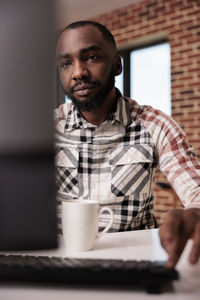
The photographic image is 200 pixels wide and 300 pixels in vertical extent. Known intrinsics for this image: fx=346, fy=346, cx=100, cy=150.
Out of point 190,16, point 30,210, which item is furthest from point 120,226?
point 190,16

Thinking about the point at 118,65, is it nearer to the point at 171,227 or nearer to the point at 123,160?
the point at 123,160

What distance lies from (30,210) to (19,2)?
195 mm

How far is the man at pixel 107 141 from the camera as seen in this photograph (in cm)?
116

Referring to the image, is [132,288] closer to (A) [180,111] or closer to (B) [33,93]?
(B) [33,93]

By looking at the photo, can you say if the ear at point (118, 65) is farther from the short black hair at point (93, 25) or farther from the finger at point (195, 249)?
the finger at point (195, 249)

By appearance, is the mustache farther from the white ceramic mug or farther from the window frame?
the window frame

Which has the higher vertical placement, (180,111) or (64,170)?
(180,111)

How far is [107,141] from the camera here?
4.04ft

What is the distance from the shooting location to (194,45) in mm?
3732

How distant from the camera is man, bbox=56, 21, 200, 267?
1.16m

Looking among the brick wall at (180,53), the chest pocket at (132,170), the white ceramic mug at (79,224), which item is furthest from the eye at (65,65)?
the brick wall at (180,53)

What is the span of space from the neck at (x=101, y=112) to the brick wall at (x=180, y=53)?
237 centimetres

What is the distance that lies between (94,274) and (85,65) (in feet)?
3.14

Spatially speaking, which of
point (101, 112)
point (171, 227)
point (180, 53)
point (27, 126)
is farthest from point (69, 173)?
point (180, 53)
